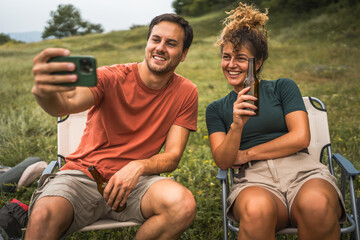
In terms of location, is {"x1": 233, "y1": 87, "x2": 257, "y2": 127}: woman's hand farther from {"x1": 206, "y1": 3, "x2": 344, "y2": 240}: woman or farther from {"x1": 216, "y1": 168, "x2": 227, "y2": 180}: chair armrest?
{"x1": 216, "y1": 168, "x2": 227, "y2": 180}: chair armrest

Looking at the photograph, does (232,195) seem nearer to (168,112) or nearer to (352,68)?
(168,112)

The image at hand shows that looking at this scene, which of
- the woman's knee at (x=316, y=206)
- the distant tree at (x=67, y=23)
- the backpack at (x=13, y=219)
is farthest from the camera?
the distant tree at (x=67, y=23)

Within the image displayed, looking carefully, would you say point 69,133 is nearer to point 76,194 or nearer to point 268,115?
point 76,194

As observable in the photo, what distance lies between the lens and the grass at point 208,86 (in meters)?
3.99

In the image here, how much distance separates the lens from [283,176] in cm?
250

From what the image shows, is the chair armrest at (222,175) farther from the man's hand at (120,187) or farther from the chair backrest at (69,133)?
the chair backrest at (69,133)

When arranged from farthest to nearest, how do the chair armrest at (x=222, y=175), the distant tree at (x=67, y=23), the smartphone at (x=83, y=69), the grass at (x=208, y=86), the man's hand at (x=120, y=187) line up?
the distant tree at (x=67, y=23) < the grass at (x=208, y=86) < the chair armrest at (x=222, y=175) < the man's hand at (x=120, y=187) < the smartphone at (x=83, y=69)

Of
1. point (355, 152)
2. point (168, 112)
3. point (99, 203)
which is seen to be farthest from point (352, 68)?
point (99, 203)

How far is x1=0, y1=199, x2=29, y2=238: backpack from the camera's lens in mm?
2770

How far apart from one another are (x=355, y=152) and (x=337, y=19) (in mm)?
13018

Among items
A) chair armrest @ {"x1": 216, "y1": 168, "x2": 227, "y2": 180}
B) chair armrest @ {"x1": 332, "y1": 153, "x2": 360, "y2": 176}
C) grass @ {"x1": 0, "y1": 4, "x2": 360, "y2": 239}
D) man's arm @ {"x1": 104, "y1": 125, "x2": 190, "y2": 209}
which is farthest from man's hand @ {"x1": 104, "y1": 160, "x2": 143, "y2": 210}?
chair armrest @ {"x1": 332, "y1": 153, "x2": 360, "y2": 176}

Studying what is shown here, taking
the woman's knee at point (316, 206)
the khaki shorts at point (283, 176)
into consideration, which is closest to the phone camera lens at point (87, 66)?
the khaki shorts at point (283, 176)

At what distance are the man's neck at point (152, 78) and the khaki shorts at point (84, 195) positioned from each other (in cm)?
72

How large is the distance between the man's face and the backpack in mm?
1707
